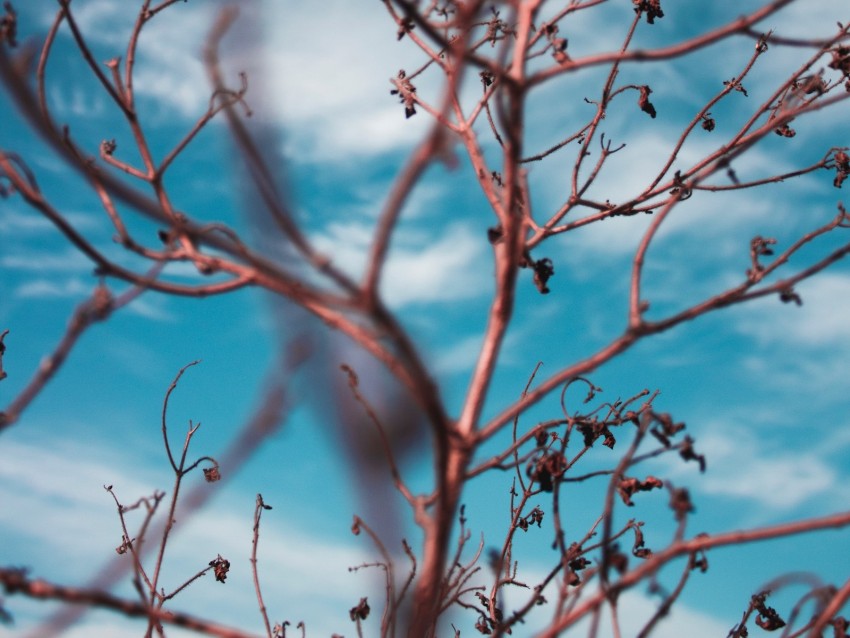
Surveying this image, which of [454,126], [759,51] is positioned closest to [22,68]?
[454,126]

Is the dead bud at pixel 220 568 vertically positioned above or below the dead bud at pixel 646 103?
below

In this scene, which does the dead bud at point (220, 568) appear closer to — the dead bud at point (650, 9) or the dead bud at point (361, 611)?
the dead bud at point (361, 611)

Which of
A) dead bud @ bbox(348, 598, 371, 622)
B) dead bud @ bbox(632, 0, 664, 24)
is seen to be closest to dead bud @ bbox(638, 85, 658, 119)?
dead bud @ bbox(632, 0, 664, 24)

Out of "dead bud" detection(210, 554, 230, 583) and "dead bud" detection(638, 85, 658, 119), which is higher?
"dead bud" detection(638, 85, 658, 119)

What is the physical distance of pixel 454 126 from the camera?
10.7ft

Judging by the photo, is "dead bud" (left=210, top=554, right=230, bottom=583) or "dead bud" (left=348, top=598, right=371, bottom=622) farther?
"dead bud" (left=210, top=554, right=230, bottom=583)

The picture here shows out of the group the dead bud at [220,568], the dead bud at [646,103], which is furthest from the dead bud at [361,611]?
the dead bud at [646,103]

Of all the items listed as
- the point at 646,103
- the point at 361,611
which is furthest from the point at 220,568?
the point at 646,103

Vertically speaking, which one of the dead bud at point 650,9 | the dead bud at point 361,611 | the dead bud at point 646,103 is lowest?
the dead bud at point 361,611

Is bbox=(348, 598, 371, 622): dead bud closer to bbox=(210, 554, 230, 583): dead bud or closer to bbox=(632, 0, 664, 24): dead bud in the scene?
bbox=(210, 554, 230, 583): dead bud

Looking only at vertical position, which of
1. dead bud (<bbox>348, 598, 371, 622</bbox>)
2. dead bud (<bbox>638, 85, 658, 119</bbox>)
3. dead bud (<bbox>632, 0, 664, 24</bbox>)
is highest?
dead bud (<bbox>632, 0, 664, 24</bbox>)

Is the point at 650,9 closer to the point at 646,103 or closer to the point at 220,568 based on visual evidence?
the point at 646,103

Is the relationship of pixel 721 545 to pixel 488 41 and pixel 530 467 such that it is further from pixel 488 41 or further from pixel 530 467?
pixel 488 41

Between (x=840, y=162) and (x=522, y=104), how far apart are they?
104 inches
